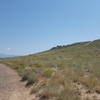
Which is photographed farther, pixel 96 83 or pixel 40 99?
pixel 96 83

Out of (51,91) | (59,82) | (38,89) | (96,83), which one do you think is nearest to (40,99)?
(51,91)

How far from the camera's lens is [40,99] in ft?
22.9

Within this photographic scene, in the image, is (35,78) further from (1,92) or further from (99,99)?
(99,99)

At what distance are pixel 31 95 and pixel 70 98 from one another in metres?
2.34

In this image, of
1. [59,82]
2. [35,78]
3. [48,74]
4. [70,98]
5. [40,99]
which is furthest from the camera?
[48,74]

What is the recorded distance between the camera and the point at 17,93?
8.21m

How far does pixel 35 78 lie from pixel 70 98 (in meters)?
4.79

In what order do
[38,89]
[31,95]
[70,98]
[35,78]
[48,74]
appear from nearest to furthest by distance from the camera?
[70,98] < [31,95] < [38,89] < [35,78] < [48,74]

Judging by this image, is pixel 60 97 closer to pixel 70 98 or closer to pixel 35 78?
pixel 70 98

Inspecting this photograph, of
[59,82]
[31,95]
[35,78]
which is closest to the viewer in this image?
[31,95]

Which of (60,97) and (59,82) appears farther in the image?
(59,82)

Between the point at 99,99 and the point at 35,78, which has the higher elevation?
the point at 35,78

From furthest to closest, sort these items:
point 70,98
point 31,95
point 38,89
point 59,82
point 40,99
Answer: point 59,82 → point 38,89 → point 31,95 → point 40,99 → point 70,98

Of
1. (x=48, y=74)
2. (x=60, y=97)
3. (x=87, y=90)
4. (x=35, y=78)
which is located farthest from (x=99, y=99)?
(x=48, y=74)
